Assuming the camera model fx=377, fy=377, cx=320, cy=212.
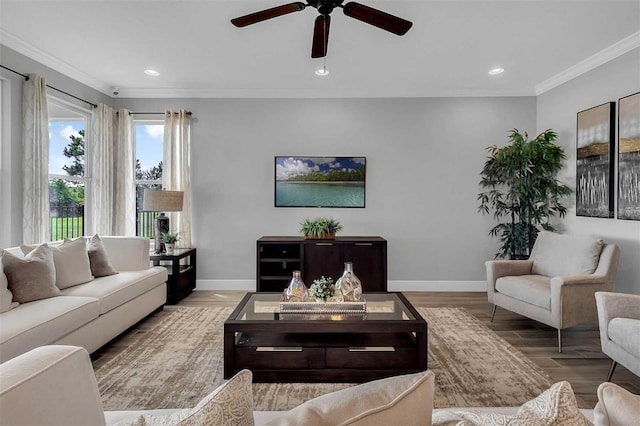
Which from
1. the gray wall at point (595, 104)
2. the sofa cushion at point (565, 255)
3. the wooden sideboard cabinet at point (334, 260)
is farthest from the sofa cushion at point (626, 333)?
the wooden sideboard cabinet at point (334, 260)

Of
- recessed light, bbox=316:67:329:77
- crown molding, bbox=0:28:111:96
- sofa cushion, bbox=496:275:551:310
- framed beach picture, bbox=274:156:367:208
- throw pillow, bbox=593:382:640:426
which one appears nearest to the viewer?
throw pillow, bbox=593:382:640:426

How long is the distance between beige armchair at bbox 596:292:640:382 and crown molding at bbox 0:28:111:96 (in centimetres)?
519

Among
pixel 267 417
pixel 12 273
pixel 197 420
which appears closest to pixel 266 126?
pixel 12 273

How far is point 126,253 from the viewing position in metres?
3.90

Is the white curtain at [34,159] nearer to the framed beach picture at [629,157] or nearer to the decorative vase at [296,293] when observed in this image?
the decorative vase at [296,293]

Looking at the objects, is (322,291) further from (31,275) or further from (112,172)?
(112,172)

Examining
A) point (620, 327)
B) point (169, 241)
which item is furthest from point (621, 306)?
point (169, 241)

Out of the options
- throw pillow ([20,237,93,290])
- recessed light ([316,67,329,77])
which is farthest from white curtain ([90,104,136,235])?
recessed light ([316,67,329,77])

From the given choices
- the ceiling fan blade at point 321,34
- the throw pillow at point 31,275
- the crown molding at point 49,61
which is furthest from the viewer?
the crown molding at point 49,61

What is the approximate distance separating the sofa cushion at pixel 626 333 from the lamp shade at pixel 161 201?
4284 millimetres

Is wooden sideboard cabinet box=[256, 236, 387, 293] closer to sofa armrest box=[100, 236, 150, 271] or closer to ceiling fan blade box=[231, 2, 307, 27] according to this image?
sofa armrest box=[100, 236, 150, 271]

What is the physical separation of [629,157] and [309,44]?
124 inches

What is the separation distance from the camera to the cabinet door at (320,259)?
15.1 ft

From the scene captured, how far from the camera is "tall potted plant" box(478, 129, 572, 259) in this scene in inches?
170
